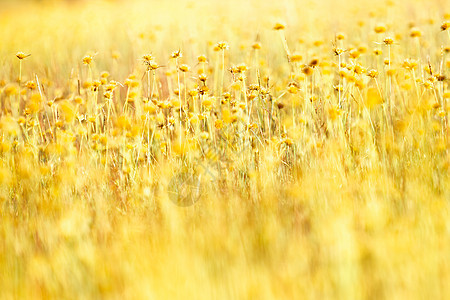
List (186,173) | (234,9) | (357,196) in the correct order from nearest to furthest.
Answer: (357,196)
(186,173)
(234,9)

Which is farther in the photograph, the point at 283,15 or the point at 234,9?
the point at 234,9

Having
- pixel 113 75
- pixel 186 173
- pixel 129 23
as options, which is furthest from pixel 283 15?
pixel 186 173

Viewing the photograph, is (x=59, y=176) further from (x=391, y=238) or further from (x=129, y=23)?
(x=129, y=23)

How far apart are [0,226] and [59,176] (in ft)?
1.31

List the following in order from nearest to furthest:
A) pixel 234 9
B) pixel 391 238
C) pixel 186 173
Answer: pixel 391 238 → pixel 186 173 → pixel 234 9

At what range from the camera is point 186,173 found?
2.61m

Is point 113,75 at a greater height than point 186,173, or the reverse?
point 113,75

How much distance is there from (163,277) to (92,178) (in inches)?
41.0

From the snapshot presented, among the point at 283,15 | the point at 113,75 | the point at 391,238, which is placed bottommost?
the point at 391,238

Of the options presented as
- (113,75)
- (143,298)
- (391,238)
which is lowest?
(143,298)

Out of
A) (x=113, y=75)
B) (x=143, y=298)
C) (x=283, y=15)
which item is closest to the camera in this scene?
(x=143, y=298)

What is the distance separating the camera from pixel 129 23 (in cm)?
666

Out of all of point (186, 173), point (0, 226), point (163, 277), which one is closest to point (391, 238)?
point (163, 277)

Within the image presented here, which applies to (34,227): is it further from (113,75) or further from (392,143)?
(113,75)
